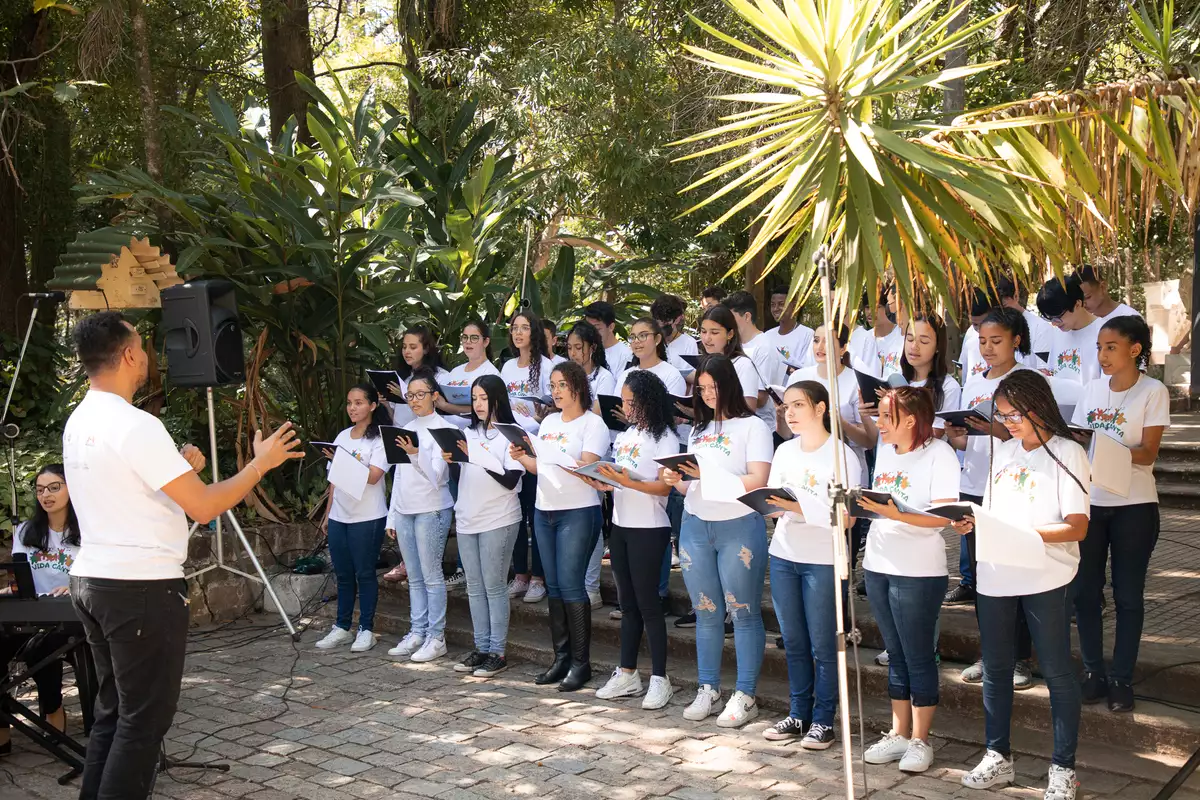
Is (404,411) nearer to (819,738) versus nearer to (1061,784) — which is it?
(819,738)

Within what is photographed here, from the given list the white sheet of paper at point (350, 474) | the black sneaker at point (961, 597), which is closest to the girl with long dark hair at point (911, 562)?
the black sneaker at point (961, 597)

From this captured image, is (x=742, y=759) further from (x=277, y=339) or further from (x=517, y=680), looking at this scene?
(x=277, y=339)

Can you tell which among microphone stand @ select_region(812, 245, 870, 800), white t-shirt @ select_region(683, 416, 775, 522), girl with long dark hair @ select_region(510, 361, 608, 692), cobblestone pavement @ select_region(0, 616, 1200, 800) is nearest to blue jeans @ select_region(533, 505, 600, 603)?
girl with long dark hair @ select_region(510, 361, 608, 692)

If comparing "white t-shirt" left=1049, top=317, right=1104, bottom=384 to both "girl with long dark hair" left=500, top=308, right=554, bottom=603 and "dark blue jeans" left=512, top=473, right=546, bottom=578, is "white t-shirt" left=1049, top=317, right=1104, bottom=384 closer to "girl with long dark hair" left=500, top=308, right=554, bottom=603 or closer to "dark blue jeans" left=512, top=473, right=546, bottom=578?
"girl with long dark hair" left=500, top=308, right=554, bottom=603

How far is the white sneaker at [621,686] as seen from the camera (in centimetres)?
617

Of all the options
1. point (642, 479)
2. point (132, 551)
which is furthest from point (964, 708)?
point (132, 551)

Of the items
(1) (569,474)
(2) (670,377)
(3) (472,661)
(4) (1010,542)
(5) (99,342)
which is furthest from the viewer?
(3) (472,661)

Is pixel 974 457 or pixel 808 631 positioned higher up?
pixel 974 457

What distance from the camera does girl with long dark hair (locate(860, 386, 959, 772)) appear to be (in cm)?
478

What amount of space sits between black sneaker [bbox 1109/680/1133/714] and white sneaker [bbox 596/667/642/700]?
243cm

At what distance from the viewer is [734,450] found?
557cm

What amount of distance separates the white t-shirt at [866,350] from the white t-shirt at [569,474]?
5.36 feet

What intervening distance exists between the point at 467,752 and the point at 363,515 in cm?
242

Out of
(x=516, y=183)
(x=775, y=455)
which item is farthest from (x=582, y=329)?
(x=516, y=183)
